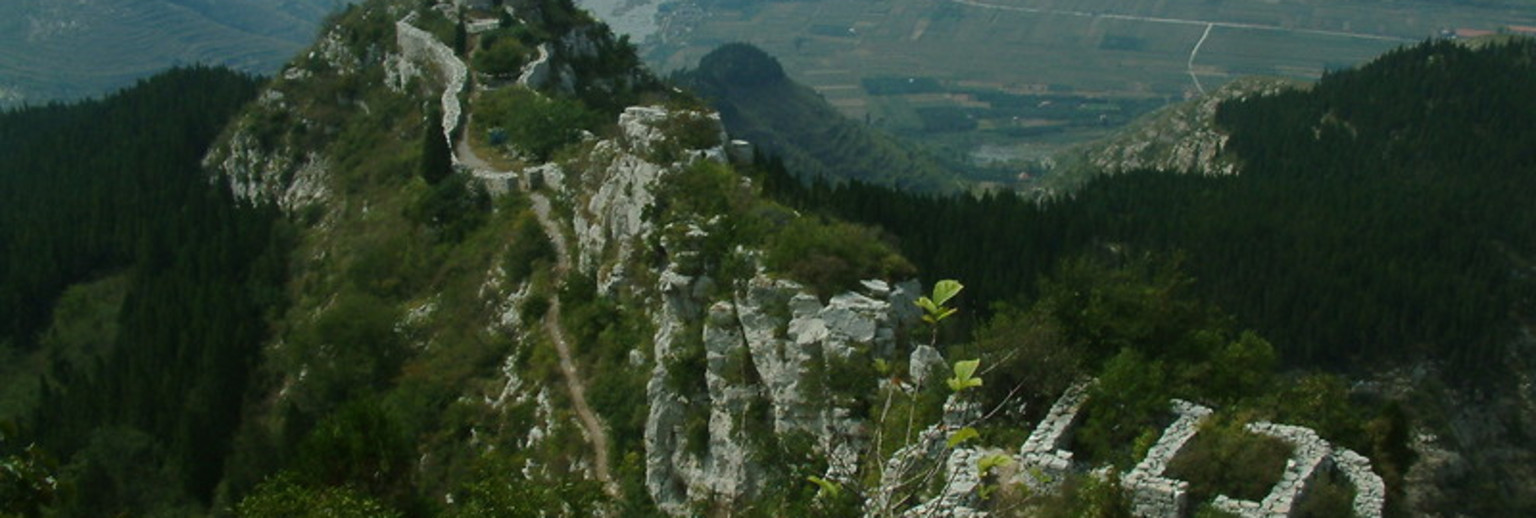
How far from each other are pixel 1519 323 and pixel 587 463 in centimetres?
5330

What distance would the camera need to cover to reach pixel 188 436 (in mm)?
45125

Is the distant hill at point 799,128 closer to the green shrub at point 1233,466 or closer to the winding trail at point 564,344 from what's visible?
the winding trail at point 564,344

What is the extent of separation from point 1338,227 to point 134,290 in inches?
2234

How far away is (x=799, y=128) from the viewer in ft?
575

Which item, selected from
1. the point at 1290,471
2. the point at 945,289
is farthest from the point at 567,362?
the point at 945,289

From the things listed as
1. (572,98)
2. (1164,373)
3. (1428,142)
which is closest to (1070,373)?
(1164,373)

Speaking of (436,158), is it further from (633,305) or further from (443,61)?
(633,305)

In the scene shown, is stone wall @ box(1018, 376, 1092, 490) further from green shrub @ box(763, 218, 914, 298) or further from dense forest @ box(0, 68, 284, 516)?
dense forest @ box(0, 68, 284, 516)

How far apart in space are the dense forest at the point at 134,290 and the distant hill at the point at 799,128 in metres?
72.6

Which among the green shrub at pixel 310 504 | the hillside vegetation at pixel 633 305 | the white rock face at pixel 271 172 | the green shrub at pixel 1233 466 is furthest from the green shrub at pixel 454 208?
the green shrub at pixel 1233 466

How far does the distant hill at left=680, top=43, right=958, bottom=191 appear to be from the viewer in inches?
6265

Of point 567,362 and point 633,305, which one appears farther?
point 567,362

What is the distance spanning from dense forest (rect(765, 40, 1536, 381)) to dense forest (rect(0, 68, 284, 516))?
20766mm

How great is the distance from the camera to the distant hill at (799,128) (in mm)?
159125
